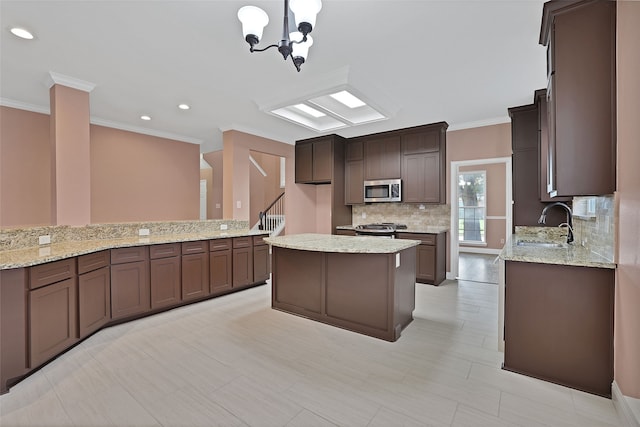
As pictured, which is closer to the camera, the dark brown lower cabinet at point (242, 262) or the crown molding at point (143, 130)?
the dark brown lower cabinet at point (242, 262)

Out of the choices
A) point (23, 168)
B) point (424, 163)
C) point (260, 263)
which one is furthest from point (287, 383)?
point (23, 168)

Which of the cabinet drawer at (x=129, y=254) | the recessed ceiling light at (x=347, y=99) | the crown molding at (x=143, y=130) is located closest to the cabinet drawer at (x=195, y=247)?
the cabinet drawer at (x=129, y=254)

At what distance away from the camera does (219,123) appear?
487 centimetres

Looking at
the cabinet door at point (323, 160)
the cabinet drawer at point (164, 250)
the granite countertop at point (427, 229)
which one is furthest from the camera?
the cabinet door at point (323, 160)

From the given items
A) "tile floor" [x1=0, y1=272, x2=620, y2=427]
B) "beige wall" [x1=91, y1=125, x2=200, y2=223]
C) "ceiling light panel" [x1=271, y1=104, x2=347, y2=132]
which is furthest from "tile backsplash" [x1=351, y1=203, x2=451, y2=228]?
"beige wall" [x1=91, y1=125, x2=200, y2=223]

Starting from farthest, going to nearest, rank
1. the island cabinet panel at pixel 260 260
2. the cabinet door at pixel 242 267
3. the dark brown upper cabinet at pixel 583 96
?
1. the island cabinet panel at pixel 260 260
2. the cabinet door at pixel 242 267
3. the dark brown upper cabinet at pixel 583 96

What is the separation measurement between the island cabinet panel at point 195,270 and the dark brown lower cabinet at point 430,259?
3.21 metres

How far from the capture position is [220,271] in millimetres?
4004

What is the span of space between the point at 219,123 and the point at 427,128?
353 cm

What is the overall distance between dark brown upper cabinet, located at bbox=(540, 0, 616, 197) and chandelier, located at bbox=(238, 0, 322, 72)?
1.69 m

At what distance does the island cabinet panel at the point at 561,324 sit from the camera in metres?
1.88

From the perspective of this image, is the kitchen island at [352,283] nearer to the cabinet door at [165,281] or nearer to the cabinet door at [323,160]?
the cabinet door at [165,281]

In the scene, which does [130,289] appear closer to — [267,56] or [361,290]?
[361,290]

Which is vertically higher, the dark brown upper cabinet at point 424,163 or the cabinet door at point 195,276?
the dark brown upper cabinet at point 424,163
